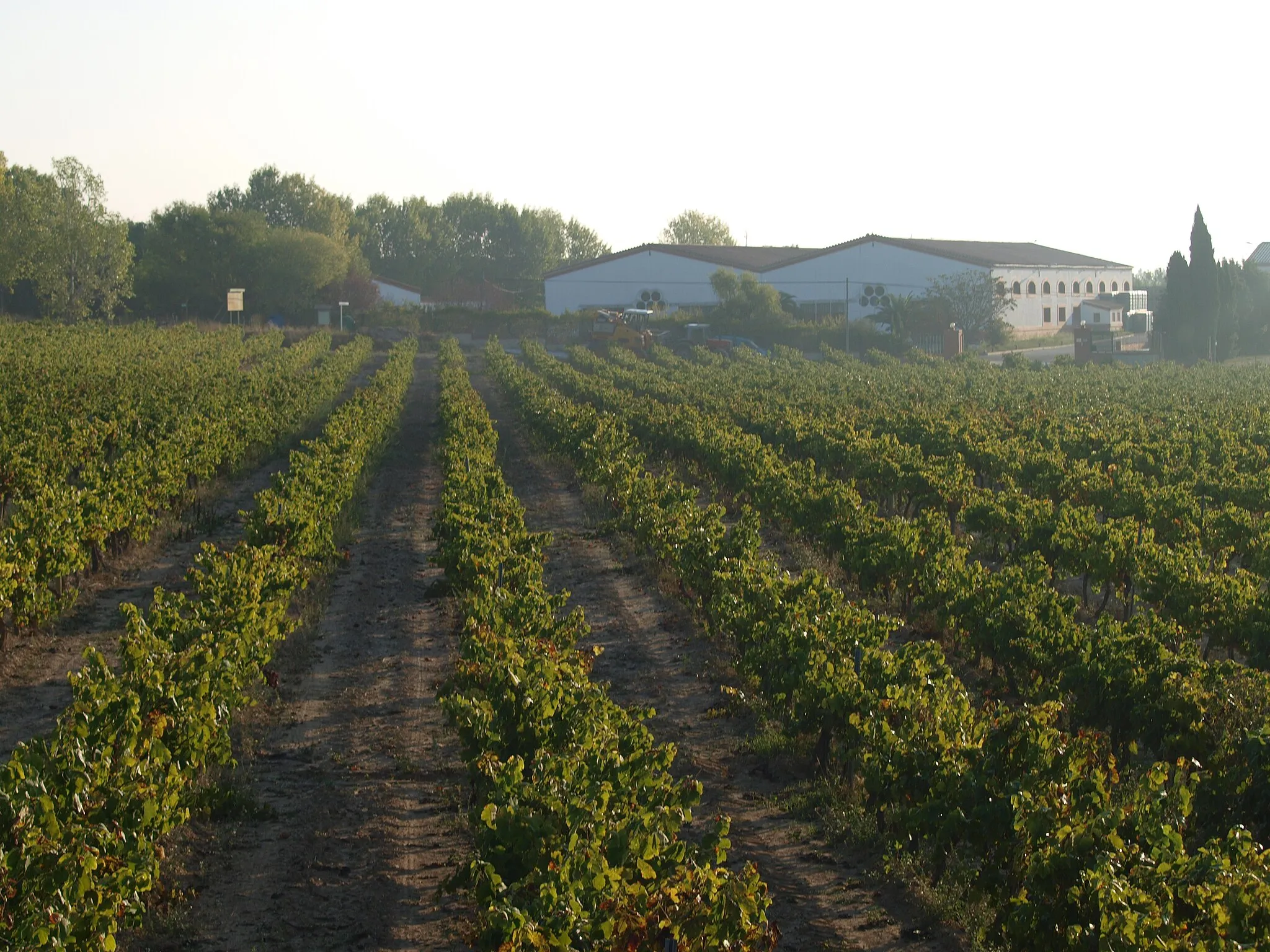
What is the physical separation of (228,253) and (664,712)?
75950mm

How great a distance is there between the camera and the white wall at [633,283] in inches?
3300

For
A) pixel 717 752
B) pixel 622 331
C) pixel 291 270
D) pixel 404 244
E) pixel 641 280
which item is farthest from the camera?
pixel 404 244

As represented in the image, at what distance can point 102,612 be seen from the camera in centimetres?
1512

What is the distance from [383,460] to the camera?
28.0m

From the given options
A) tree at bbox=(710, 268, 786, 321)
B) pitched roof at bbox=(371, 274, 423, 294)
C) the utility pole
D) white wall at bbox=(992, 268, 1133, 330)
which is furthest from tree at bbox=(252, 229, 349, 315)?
white wall at bbox=(992, 268, 1133, 330)

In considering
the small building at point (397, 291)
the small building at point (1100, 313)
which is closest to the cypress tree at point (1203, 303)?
the small building at point (1100, 313)

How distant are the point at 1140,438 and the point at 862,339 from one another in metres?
46.8

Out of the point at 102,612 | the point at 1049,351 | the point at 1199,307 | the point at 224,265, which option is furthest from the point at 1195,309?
the point at 102,612

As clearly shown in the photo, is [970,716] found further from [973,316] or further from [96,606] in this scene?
[973,316]

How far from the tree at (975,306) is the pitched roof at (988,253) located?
4000mm

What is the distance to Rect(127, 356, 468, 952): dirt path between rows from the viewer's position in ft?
26.0

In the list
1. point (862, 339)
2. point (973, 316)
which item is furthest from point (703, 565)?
point (973, 316)

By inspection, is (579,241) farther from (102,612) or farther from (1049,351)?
(102,612)

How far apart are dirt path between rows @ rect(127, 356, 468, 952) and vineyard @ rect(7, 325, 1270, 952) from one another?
1.6 inches
